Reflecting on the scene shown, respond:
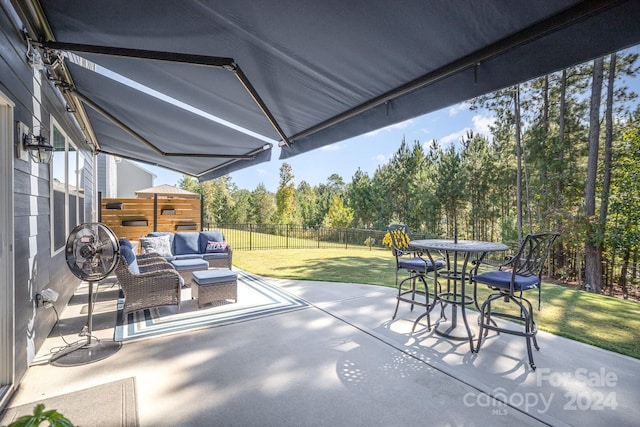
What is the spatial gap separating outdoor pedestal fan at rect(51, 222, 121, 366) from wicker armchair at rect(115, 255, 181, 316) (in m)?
0.63

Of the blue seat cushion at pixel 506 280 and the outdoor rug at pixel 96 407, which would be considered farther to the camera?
the blue seat cushion at pixel 506 280

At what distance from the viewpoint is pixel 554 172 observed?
385 inches

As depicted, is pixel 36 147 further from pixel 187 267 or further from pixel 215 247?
pixel 215 247

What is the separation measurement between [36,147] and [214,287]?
263 centimetres

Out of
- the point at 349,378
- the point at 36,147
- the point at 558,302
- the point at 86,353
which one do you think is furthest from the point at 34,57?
the point at 558,302

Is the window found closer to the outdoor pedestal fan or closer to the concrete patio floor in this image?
the outdoor pedestal fan

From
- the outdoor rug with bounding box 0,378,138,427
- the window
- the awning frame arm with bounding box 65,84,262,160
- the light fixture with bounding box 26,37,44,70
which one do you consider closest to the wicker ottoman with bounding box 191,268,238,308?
the window

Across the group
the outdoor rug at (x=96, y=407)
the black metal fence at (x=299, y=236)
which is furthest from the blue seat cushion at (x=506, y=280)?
the black metal fence at (x=299, y=236)

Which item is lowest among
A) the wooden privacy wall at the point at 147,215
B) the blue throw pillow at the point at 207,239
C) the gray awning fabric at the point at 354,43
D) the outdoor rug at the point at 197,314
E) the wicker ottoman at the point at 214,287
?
the outdoor rug at the point at 197,314

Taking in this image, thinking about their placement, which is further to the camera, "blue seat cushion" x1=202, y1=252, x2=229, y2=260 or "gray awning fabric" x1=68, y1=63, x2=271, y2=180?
"blue seat cushion" x1=202, y1=252, x2=229, y2=260

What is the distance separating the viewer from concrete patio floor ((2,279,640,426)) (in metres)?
2.12

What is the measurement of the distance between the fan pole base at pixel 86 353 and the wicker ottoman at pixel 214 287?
128 centimetres

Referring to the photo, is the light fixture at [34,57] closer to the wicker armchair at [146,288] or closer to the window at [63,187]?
the window at [63,187]

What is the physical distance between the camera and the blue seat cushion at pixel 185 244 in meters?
6.48
